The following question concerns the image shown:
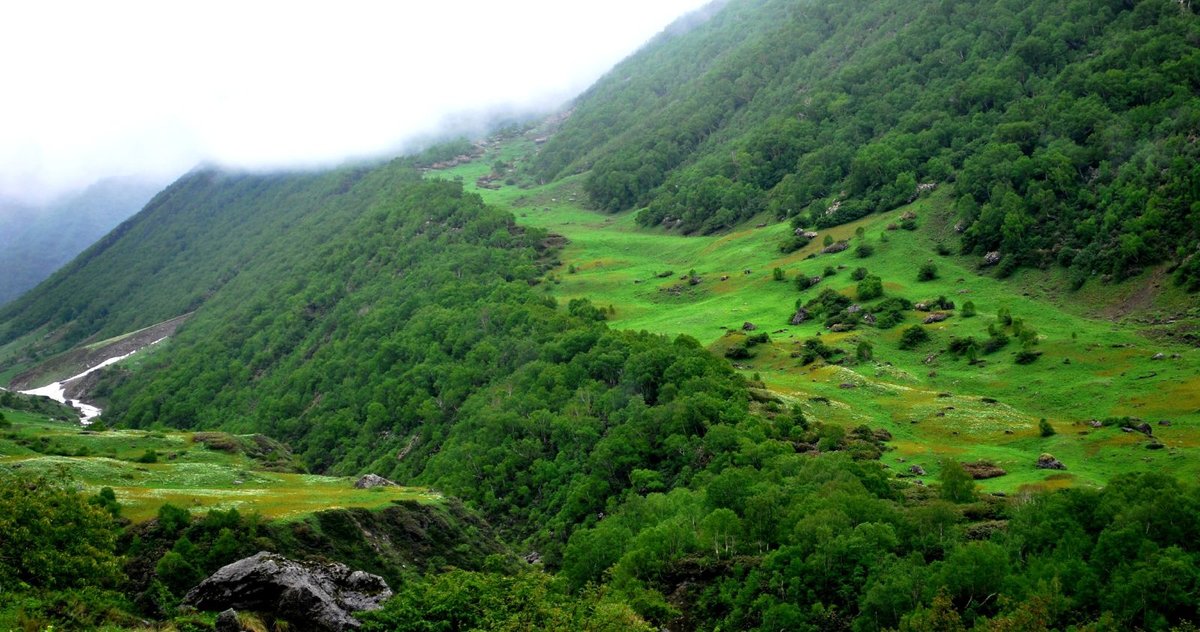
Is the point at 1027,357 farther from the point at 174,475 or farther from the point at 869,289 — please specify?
the point at 174,475

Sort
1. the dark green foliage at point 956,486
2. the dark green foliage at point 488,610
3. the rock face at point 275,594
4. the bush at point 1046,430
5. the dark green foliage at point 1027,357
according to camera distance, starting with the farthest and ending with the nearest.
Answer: the dark green foliage at point 1027,357
the bush at point 1046,430
the dark green foliage at point 956,486
the dark green foliage at point 488,610
the rock face at point 275,594

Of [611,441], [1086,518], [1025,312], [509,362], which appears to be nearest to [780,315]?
[1025,312]

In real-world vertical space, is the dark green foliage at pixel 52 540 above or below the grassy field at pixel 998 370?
above

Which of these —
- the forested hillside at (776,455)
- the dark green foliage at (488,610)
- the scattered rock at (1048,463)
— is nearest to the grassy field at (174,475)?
the forested hillside at (776,455)

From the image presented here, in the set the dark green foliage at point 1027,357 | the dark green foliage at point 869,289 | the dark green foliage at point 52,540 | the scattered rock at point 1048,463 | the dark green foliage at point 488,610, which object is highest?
the dark green foliage at point 52,540

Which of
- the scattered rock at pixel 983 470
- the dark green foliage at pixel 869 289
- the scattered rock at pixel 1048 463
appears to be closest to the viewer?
the scattered rock at pixel 1048 463

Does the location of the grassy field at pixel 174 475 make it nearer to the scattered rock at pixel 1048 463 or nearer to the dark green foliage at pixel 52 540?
the dark green foliage at pixel 52 540
